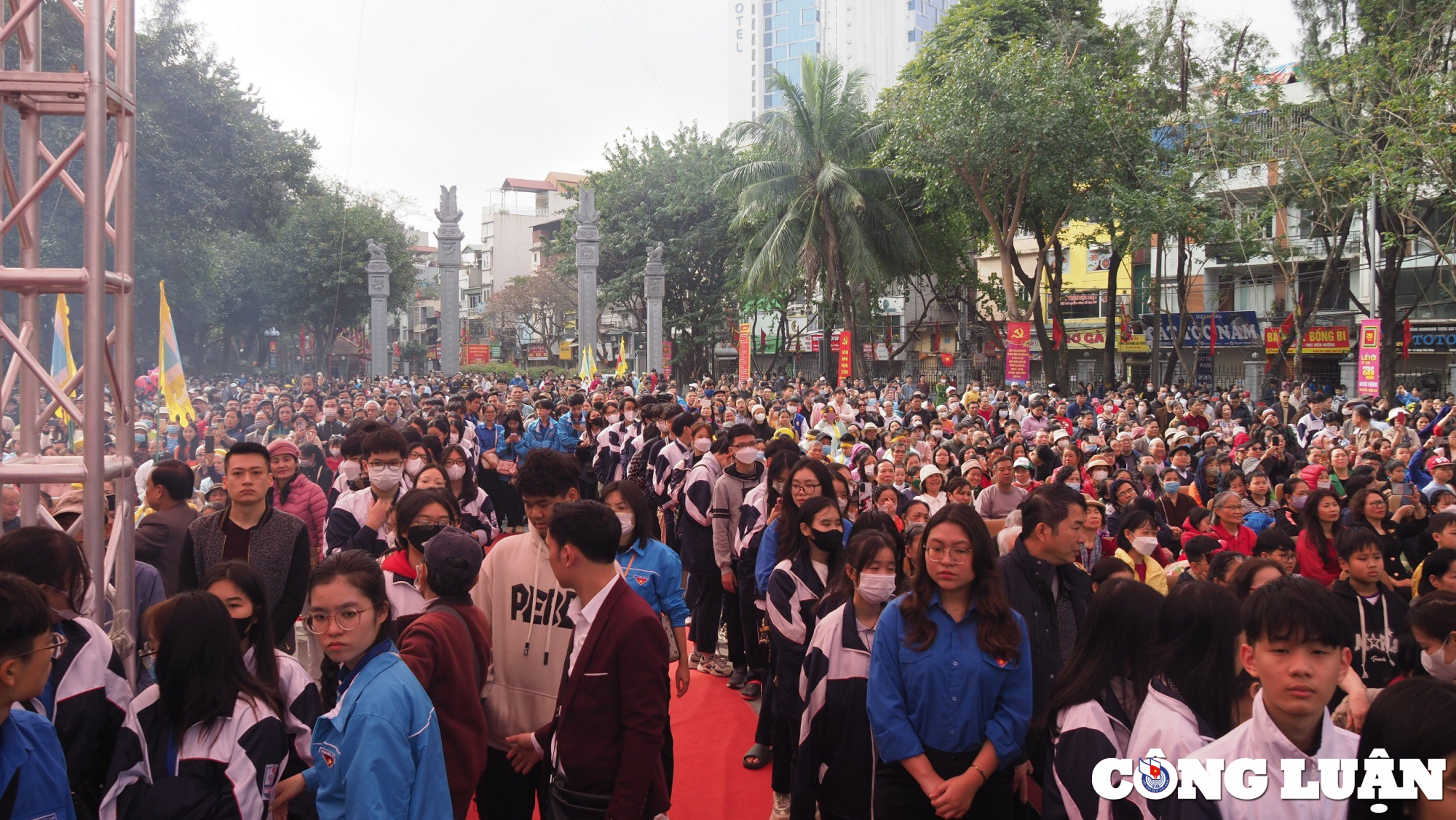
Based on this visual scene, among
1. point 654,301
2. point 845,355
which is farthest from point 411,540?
point 654,301

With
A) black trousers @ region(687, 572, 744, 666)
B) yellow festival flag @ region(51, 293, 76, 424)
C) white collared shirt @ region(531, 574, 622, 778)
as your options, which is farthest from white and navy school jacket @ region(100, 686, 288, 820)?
yellow festival flag @ region(51, 293, 76, 424)

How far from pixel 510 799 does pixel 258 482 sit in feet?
6.35

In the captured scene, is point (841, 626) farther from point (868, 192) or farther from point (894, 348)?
point (894, 348)

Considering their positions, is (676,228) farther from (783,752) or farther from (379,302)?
(783,752)

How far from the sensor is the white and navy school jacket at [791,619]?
4.50 meters

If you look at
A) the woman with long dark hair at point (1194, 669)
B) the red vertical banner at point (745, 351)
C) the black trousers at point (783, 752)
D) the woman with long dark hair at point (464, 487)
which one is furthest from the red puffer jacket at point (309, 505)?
the red vertical banner at point (745, 351)

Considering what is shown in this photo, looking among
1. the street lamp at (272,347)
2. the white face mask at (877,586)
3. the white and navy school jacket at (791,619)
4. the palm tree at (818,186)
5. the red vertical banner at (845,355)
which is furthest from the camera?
the street lamp at (272,347)

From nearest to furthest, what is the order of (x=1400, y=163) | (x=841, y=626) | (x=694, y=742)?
(x=841, y=626) → (x=694, y=742) → (x=1400, y=163)

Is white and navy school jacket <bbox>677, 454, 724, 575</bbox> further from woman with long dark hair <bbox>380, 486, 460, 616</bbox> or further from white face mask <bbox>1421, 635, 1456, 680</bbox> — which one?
white face mask <bbox>1421, 635, 1456, 680</bbox>

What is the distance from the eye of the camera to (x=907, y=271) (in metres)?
29.6

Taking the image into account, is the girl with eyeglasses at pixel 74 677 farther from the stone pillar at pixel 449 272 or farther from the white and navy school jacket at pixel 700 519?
the stone pillar at pixel 449 272

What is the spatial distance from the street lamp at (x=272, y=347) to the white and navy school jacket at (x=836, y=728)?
46255 mm

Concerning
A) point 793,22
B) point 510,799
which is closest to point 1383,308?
point 510,799

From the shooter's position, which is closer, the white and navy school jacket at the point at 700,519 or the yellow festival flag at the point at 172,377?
the white and navy school jacket at the point at 700,519
